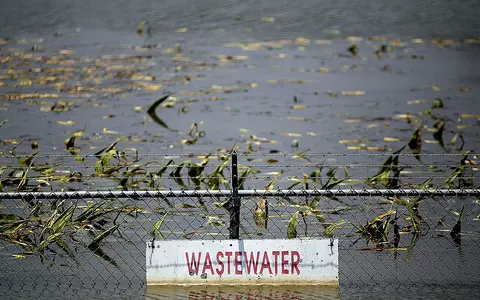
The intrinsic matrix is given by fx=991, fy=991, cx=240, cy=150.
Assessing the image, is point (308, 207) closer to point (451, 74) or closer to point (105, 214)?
point (105, 214)

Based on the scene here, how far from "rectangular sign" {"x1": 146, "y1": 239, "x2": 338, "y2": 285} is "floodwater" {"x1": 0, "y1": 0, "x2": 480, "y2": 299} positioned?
0.15m

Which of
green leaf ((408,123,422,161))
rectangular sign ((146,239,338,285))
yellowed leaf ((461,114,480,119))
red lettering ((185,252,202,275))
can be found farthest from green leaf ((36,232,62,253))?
yellowed leaf ((461,114,480,119))

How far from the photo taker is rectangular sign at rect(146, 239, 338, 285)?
919 centimetres

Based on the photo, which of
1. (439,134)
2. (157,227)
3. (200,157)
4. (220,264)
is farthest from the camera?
(439,134)

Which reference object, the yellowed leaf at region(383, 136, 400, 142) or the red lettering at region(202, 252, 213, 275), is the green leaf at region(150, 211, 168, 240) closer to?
the red lettering at region(202, 252, 213, 275)

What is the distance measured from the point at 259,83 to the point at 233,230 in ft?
45.3

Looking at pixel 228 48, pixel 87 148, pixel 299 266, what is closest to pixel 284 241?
pixel 299 266

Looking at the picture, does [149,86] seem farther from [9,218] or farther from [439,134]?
[9,218]

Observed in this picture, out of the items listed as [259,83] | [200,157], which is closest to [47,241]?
[200,157]

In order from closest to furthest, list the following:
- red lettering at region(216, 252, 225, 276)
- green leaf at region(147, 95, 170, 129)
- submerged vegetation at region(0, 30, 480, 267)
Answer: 1. red lettering at region(216, 252, 225, 276)
2. submerged vegetation at region(0, 30, 480, 267)
3. green leaf at region(147, 95, 170, 129)

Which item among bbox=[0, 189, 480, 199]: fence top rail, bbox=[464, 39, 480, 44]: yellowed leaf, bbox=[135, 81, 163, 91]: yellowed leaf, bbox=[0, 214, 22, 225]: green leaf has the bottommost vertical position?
bbox=[0, 214, 22, 225]: green leaf

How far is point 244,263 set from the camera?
30.2 feet

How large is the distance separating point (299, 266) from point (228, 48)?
775 inches

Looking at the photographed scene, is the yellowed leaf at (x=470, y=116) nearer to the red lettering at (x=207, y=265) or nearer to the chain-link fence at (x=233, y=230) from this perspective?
the chain-link fence at (x=233, y=230)
